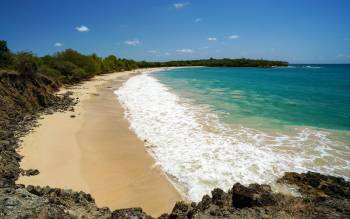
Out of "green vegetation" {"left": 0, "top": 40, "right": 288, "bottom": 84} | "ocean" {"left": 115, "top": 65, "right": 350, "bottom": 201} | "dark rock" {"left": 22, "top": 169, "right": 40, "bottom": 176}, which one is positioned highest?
"green vegetation" {"left": 0, "top": 40, "right": 288, "bottom": 84}

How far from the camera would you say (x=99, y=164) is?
12367 mm

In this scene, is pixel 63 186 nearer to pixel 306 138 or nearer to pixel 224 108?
pixel 306 138

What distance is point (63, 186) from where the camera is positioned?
10.3 meters

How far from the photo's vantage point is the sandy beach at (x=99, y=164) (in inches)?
384

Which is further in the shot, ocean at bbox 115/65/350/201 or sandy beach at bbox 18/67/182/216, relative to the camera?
ocean at bbox 115/65/350/201

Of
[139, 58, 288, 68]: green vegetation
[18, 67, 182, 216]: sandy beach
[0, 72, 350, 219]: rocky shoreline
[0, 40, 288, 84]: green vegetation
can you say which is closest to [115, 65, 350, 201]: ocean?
[18, 67, 182, 216]: sandy beach

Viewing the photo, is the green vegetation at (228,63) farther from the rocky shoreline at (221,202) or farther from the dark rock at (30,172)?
the rocky shoreline at (221,202)

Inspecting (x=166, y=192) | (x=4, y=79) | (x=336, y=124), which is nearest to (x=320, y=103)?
(x=336, y=124)

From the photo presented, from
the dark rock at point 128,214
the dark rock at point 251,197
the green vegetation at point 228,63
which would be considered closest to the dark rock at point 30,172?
the dark rock at point 128,214

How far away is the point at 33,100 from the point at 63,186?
1570 centimetres

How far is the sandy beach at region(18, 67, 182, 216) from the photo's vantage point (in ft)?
32.0

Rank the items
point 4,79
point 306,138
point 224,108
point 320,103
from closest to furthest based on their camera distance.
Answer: point 306,138 → point 4,79 → point 224,108 → point 320,103

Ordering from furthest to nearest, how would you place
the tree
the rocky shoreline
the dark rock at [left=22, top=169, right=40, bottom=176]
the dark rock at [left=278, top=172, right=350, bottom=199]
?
the tree, the dark rock at [left=22, top=169, right=40, bottom=176], the dark rock at [left=278, top=172, right=350, bottom=199], the rocky shoreline

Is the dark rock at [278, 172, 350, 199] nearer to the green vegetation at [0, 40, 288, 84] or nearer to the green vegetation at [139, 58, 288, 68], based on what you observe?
the green vegetation at [0, 40, 288, 84]
